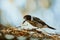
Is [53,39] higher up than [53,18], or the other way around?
[53,18]

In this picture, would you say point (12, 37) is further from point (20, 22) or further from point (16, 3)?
point (16, 3)

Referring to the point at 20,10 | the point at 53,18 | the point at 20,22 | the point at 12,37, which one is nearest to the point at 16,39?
the point at 12,37

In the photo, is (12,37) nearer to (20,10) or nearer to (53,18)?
(20,10)

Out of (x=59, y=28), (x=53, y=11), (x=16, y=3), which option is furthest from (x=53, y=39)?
(x=16, y=3)

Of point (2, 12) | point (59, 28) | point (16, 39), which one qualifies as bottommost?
point (16, 39)

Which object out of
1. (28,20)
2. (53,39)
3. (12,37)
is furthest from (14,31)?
(53,39)

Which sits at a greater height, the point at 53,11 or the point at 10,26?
the point at 53,11

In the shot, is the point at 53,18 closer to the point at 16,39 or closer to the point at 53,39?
the point at 53,39
